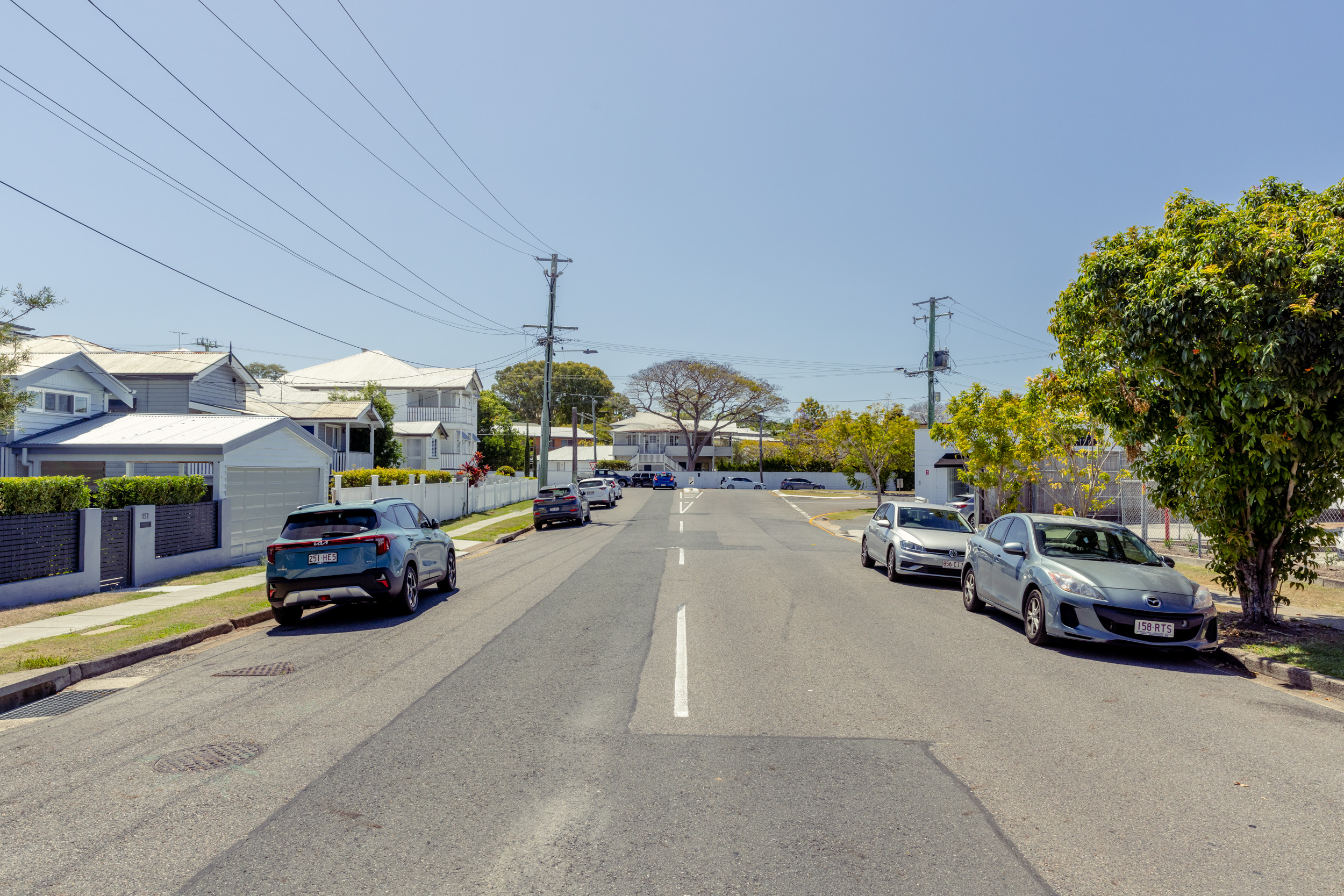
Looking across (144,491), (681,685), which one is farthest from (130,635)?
(681,685)

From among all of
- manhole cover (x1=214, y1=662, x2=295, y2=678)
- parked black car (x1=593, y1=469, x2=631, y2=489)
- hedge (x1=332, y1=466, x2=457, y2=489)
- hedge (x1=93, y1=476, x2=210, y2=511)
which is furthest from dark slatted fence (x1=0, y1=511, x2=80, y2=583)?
parked black car (x1=593, y1=469, x2=631, y2=489)

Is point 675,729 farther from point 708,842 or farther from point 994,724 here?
point 994,724

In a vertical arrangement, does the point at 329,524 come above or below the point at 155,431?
below

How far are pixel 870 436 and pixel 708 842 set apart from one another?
129 ft

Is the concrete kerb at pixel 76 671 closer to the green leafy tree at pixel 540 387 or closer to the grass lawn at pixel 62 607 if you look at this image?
the grass lawn at pixel 62 607

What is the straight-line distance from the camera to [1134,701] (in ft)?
23.1

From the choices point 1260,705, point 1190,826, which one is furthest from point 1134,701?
point 1190,826

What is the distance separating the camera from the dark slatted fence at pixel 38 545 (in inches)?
479

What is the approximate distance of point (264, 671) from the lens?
8.27m

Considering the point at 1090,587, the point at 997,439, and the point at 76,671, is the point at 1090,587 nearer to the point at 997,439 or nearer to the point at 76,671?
the point at 76,671

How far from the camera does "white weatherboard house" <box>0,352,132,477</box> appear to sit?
68.2 feet

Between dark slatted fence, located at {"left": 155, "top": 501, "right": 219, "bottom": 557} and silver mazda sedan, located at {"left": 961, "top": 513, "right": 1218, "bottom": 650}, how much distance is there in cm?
1401

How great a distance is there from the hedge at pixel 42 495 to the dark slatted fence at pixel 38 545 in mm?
151

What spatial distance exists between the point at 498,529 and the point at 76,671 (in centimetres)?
2020
